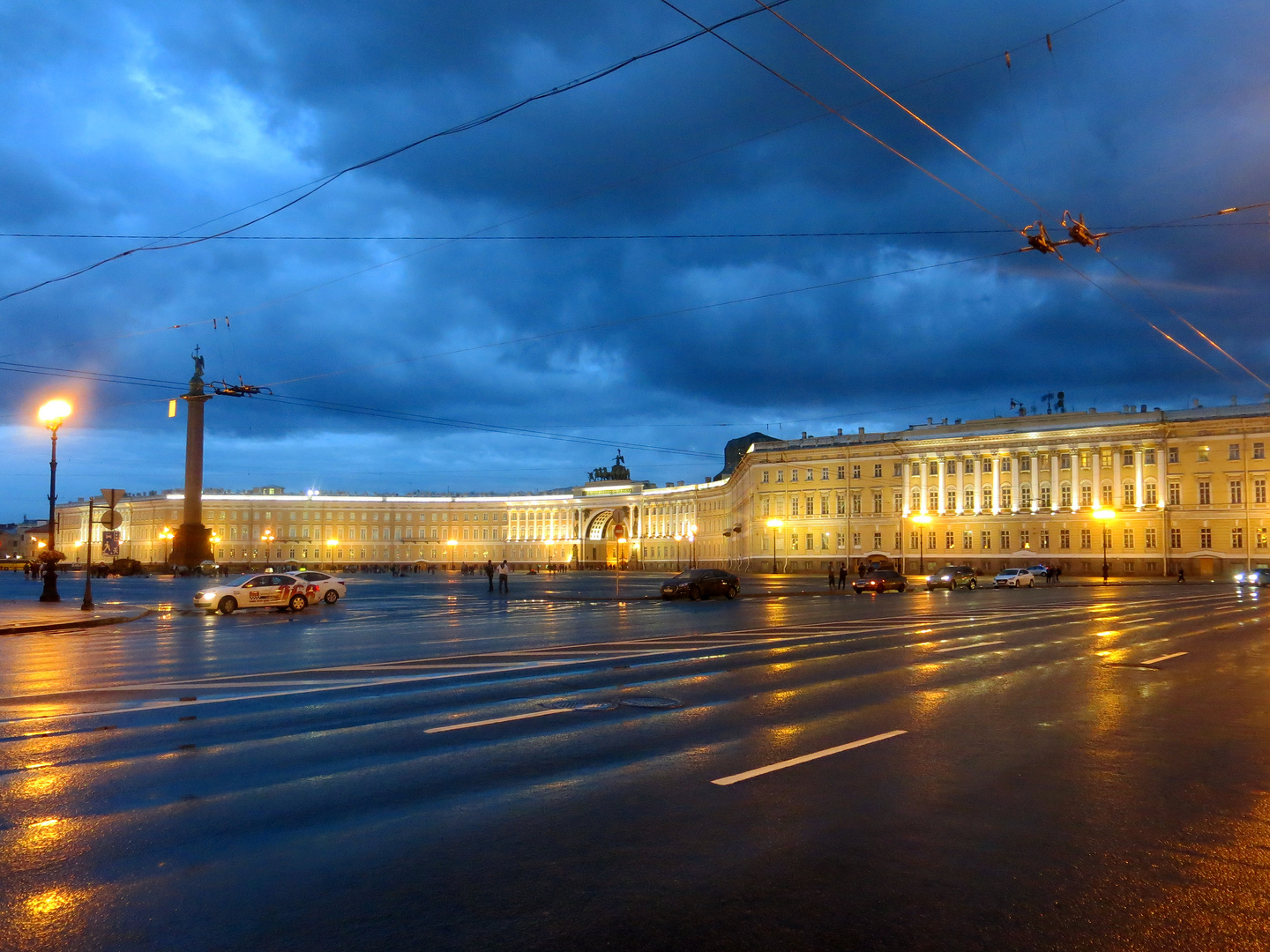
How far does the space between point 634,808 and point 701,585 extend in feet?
118

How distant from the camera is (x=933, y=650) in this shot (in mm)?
17625

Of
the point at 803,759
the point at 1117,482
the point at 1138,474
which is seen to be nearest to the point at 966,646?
the point at 803,759

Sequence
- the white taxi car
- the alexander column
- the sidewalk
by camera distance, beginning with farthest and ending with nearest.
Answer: the alexander column
the white taxi car
the sidewalk

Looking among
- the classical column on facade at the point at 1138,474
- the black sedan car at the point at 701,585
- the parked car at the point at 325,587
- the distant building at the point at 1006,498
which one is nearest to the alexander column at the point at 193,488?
the parked car at the point at 325,587

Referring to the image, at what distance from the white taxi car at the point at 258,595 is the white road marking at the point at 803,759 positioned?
93.3ft

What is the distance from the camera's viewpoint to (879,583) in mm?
52156

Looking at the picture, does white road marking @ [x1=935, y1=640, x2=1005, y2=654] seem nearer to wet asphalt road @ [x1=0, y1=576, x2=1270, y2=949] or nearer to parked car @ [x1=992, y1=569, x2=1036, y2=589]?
wet asphalt road @ [x1=0, y1=576, x2=1270, y2=949]

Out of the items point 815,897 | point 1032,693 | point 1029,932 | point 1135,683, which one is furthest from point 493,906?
point 1135,683

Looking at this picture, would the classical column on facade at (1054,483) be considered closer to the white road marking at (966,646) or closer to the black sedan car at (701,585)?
the black sedan car at (701,585)

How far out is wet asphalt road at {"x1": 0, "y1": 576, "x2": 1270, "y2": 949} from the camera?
184 inches

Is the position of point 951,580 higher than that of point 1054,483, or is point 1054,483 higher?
point 1054,483

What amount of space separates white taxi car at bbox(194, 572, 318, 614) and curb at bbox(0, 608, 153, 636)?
10.6ft

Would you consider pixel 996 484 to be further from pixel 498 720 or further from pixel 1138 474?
pixel 498 720

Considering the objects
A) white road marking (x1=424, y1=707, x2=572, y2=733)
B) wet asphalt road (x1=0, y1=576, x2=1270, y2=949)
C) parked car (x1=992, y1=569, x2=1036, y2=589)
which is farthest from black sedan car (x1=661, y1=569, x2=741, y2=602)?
white road marking (x1=424, y1=707, x2=572, y2=733)
